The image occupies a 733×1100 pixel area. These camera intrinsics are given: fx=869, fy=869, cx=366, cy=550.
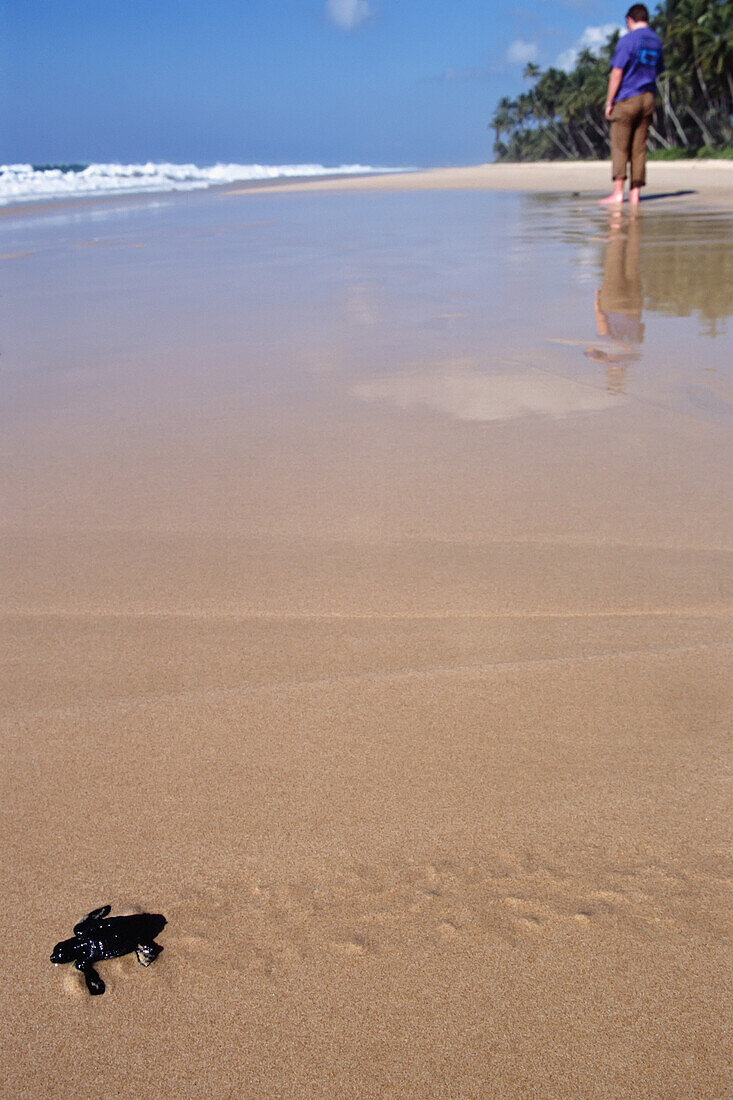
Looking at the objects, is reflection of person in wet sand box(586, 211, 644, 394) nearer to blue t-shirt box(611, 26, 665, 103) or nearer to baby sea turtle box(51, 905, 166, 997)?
baby sea turtle box(51, 905, 166, 997)

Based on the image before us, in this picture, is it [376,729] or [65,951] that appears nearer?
[65,951]

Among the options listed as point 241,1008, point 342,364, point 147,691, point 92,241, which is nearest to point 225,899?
point 241,1008

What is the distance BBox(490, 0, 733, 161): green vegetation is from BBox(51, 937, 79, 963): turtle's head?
138 ft

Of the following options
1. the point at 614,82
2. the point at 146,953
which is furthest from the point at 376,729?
the point at 614,82

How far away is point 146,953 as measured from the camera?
98cm

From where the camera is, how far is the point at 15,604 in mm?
1745

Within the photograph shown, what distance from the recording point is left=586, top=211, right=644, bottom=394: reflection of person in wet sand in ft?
10.7

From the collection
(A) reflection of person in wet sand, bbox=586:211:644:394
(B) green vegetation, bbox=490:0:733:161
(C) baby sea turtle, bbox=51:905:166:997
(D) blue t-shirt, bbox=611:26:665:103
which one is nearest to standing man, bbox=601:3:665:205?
(D) blue t-shirt, bbox=611:26:665:103

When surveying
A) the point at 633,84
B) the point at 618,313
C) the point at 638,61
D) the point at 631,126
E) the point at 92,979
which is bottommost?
the point at 92,979

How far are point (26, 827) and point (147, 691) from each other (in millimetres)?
326

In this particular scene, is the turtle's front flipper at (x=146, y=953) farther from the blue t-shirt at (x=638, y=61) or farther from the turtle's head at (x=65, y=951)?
the blue t-shirt at (x=638, y=61)

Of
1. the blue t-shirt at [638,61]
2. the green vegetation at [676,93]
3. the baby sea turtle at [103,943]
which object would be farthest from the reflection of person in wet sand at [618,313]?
the green vegetation at [676,93]

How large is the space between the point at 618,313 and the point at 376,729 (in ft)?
10.9

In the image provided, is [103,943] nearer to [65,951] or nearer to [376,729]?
[65,951]
